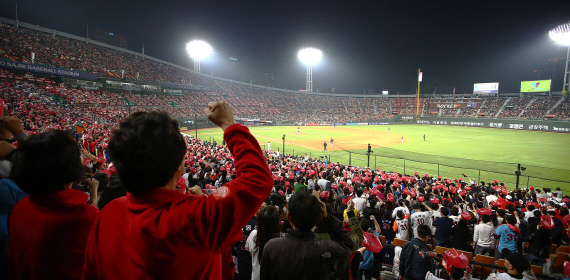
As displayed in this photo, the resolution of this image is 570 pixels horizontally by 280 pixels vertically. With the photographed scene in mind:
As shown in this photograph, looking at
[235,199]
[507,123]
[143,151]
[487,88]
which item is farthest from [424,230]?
[487,88]

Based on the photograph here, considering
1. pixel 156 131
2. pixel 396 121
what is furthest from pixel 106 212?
pixel 396 121

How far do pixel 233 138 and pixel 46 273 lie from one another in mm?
1730

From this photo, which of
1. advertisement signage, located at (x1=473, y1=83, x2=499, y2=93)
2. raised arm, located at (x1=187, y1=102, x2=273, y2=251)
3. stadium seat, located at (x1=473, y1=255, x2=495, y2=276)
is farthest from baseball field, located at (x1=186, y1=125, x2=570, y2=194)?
advertisement signage, located at (x1=473, y1=83, x2=499, y2=93)

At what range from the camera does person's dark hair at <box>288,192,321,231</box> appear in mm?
2641

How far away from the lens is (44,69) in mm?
43781

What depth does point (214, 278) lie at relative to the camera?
143cm

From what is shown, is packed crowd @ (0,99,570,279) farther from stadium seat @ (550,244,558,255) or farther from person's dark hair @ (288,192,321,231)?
stadium seat @ (550,244,558,255)

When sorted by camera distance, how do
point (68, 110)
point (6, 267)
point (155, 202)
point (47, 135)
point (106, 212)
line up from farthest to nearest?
1. point (68, 110)
2. point (6, 267)
3. point (47, 135)
4. point (106, 212)
5. point (155, 202)

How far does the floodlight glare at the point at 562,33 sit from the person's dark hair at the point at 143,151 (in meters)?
95.5

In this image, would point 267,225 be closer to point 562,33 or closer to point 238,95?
point 238,95

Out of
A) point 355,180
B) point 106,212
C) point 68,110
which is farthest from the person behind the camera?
point 68,110

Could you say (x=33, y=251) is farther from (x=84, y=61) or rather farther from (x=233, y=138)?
(x=84, y=61)

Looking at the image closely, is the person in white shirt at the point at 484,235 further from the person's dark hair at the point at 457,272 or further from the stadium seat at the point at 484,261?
the person's dark hair at the point at 457,272

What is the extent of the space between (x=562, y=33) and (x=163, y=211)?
9663 cm
